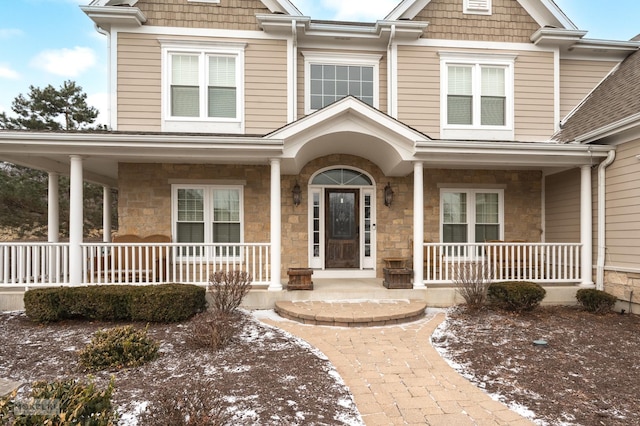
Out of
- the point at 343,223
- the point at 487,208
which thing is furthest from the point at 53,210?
the point at 487,208

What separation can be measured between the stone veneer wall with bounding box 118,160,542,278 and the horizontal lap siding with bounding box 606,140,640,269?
1.88 m

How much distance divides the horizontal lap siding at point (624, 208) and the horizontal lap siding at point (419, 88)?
3633 mm

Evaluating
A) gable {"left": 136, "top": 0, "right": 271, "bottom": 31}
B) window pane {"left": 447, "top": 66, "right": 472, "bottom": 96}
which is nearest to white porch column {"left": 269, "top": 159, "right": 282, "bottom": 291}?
gable {"left": 136, "top": 0, "right": 271, "bottom": 31}

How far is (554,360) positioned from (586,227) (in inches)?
168

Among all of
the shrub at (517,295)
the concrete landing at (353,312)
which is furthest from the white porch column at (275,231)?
the shrub at (517,295)

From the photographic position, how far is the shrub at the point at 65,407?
2164 millimetres

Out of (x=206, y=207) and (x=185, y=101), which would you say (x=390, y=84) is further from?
(x=206, y=207)

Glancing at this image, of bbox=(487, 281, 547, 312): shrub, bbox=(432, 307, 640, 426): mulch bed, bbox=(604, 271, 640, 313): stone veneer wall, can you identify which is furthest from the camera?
bbox=(604, 271, 640, 313): stone veneer wall

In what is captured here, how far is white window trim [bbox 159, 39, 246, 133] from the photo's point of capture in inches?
333

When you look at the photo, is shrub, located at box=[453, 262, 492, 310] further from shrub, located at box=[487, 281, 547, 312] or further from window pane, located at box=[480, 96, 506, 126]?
window pane, located at box=[480, 96, 506, 126]

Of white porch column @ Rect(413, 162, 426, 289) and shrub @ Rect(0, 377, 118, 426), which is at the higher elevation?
white porch column @ Rect(413, 162, 426, 289)

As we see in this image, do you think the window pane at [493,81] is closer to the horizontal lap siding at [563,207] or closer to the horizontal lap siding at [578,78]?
the horizontal lap siding at [578,78]

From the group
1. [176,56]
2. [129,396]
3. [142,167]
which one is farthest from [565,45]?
[129,396]

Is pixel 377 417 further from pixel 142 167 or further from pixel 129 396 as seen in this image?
pixel 142 167
